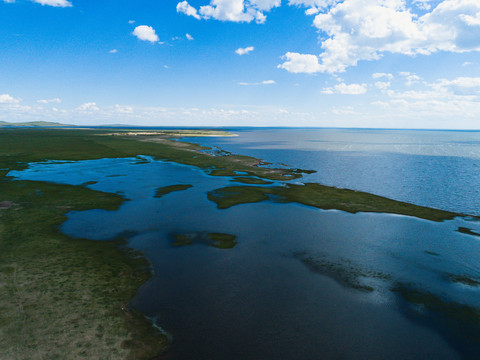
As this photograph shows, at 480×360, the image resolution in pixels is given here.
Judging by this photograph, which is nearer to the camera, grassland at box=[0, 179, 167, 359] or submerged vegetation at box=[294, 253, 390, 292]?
grassland at box=[0, 179, 167, 359]

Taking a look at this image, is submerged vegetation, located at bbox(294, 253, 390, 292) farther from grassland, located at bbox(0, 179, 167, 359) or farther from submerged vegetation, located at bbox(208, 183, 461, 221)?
submerged vegetation, located at bbox(208, 183, 461, 221)

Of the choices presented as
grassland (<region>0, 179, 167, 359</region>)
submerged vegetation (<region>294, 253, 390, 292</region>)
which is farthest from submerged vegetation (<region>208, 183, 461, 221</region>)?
grassland (<region>0, 179, 167, 359</region>)

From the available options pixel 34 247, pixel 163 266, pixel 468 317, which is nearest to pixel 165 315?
pixel 163 266

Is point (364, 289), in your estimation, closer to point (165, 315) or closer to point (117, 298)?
point (165, 315)

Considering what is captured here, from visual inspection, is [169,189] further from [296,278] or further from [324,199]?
[296,278]

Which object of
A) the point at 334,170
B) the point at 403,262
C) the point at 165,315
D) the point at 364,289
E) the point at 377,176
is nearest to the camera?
the point at 165,315

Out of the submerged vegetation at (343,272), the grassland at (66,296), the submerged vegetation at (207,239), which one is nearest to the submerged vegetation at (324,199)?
the submerged vegetation at (207,239)
